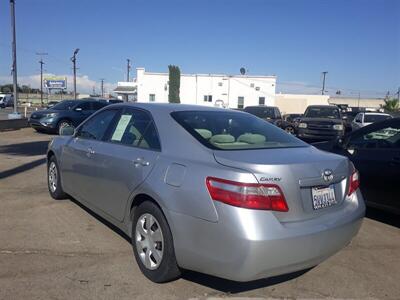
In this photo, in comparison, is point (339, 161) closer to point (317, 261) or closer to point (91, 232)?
point (317, 261)

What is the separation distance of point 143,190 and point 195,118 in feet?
3.01

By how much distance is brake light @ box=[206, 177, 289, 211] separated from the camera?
3154 millimetres

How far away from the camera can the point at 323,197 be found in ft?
11.7

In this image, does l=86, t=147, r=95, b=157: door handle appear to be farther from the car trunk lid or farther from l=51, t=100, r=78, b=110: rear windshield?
l=51, t=100, r=78, b=110: rear windshield

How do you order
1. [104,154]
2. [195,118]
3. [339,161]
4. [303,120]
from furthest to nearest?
[303,120] → [104,154] → [195,118] → [339,161]

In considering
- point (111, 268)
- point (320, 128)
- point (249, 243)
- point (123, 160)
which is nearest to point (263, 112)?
point (320, 128)

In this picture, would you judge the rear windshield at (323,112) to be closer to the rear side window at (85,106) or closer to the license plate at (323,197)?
the rear side window at (85,106)

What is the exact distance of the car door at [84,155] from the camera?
200 inches

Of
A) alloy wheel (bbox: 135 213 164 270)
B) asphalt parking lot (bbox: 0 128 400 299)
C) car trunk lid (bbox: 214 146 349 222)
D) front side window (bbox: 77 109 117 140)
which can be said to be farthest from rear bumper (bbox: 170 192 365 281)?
front side window (bbox: 77 109 117 140)

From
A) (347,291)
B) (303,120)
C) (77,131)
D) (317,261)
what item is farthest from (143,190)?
(303,120)

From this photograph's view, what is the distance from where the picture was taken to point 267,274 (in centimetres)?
326

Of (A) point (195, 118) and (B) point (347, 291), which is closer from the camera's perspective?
(B) point (347, 291)

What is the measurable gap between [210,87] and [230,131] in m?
54.5

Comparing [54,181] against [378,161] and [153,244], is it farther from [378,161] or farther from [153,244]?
[378,161]
